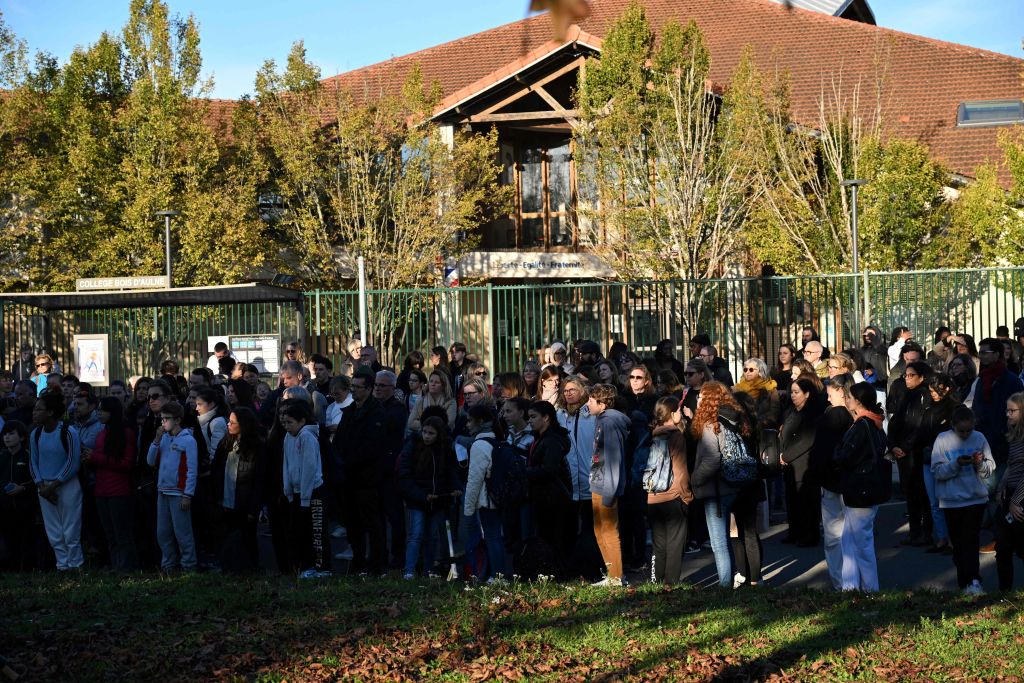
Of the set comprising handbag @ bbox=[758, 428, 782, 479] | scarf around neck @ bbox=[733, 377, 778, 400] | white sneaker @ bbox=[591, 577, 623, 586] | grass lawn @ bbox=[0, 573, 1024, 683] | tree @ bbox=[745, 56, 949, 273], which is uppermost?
tree @ bbox=[745, 56, 949, 273]

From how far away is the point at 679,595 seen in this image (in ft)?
30.2

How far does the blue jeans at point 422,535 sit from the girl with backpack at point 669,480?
1.90 m

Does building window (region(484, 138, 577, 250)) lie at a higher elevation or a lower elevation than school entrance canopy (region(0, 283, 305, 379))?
higher

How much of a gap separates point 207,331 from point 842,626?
14618 mm

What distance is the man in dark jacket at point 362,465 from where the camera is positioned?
432 inches

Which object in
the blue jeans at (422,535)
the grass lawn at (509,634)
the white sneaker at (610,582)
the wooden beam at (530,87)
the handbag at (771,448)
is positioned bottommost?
the white sneaker at (610,582)

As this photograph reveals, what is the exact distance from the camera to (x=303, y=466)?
419 inches

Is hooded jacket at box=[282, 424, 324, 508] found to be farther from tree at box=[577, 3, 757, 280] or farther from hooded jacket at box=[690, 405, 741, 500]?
tree at box=[577, 3, 757, 280]

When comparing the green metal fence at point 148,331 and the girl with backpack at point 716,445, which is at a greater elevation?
the green metal fence at point 148,331

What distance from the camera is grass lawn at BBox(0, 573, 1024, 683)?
7363 millimetres

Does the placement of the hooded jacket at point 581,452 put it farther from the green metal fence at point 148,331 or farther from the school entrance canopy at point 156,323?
the green metal fence at point 148,331

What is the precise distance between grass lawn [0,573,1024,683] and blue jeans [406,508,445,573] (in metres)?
0.89

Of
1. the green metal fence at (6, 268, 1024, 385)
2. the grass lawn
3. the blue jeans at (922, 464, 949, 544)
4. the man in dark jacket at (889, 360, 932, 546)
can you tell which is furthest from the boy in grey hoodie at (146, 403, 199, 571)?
the green metal fence at (6, 268, 1024, 385)

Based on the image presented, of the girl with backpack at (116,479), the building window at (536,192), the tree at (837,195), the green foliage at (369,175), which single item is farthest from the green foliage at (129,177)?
the girl with backpack at (116,479)
